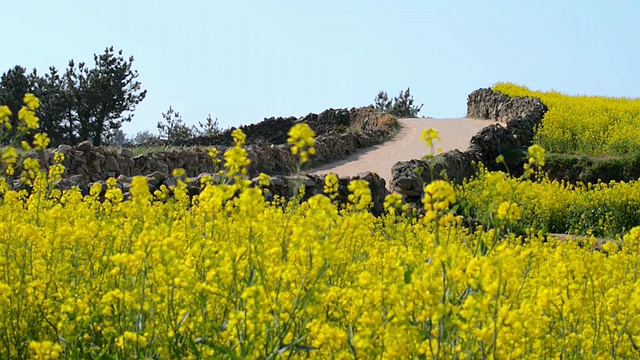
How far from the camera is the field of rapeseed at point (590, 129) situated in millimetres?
22891

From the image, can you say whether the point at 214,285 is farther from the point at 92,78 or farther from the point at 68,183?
the point at 92,78

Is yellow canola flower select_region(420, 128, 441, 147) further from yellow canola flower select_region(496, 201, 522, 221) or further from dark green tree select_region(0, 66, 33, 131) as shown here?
dark green tree select_region(0, 66, 33, 131)

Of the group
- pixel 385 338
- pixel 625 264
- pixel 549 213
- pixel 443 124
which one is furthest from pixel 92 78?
pixel 385 338

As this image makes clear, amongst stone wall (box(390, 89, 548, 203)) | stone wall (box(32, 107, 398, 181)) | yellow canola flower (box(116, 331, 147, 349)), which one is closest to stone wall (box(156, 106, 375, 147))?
stone wall (box(32, 107, 398, 181))

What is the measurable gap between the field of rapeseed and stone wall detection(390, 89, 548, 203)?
590 millimetres

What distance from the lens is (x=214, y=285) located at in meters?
3.60

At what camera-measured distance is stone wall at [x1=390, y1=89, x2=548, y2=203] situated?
52.4 ft

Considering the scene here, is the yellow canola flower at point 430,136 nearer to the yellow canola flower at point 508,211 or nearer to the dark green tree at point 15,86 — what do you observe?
the yellow canola flower at point 508,211

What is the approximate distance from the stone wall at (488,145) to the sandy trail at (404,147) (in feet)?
2.69

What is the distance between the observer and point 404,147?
25.0 m

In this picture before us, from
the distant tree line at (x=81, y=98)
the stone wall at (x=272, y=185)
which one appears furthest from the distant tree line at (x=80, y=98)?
the stone wall at (x=272, y=185)

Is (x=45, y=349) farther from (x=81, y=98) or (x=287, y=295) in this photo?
(x=81, y=98)

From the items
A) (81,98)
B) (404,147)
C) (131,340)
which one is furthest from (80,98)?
(131,340)

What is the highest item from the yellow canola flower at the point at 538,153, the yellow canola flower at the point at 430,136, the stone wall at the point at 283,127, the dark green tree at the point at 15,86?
the dark green tree at the point at 15,86
